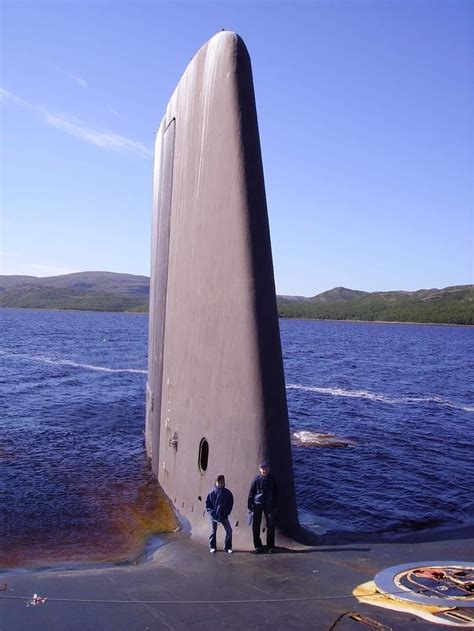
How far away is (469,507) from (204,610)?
13140 millimetres

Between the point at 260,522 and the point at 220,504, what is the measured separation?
751 mm

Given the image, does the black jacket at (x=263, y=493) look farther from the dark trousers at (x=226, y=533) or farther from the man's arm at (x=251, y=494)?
the dark trousers at (x=226, y=533)

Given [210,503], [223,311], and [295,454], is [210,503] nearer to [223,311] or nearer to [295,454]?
[223,311]

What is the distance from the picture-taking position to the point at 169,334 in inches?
692

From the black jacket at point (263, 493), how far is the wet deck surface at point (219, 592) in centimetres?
83

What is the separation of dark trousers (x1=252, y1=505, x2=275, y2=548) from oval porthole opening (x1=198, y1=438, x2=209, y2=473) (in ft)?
7.36

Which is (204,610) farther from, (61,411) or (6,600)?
(61,411)

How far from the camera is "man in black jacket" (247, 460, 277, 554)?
1169 cm

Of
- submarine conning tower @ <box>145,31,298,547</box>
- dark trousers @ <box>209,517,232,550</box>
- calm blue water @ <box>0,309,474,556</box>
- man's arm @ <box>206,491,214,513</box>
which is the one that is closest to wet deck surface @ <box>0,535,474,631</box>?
dark trousers @ <box>209,517,232,550</box>

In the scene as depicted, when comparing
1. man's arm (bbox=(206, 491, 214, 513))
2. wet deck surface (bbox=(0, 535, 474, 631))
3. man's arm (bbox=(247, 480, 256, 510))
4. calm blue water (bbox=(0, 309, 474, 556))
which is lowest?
calm blue water (bbox=(0, 309, 474, 556))

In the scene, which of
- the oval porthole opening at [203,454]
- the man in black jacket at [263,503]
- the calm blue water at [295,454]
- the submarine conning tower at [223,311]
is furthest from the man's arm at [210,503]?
the calm blue water at [295,454]

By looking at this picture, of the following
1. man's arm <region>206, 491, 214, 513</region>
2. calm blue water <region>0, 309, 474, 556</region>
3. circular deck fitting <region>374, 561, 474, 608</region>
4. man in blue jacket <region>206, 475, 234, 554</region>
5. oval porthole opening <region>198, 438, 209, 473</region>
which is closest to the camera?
circular deck fitting <region>374, 561, 474, 608</region>

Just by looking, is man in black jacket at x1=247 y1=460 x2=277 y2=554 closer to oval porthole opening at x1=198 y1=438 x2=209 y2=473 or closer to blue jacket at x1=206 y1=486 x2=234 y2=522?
blue jacket at x1=206 y1=486 x2=234 y2=522

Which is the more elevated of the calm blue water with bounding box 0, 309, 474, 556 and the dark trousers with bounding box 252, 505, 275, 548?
the dark trousers with bounding box 252, 505, 275, 548
